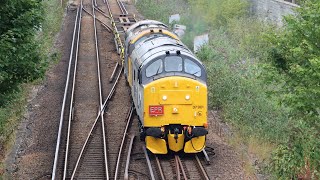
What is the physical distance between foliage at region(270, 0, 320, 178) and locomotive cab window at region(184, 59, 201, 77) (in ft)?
6.93

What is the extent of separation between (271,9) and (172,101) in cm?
2189

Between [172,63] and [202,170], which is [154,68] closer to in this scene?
[172,63]

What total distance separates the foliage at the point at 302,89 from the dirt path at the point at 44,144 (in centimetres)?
141

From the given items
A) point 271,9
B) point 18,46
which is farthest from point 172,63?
point 271,9

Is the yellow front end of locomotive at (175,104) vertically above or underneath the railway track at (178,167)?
above

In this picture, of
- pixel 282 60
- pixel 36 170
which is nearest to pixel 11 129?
pixel 36 170

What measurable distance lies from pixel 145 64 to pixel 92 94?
273 inches

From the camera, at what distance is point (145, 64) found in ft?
48.6

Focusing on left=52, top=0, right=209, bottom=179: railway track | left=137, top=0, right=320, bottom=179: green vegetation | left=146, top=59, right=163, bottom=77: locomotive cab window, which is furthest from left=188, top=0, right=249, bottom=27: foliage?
left=146, top=59, right=163, bottom=77: locomotive cab window

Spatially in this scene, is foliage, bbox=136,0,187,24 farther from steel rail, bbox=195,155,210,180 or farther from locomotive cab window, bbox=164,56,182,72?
steel rail, bbox=195,155,210,180

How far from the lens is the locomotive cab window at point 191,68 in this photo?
48.1ft

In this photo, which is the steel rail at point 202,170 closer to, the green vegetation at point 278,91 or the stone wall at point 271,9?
the green vegetation at point 278,91

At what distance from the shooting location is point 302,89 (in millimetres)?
12453

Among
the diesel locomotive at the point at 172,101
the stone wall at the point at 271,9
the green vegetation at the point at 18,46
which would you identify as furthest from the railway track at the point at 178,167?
the stone wall at the point at 271,9
